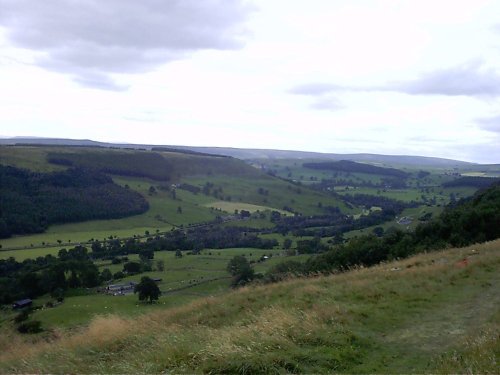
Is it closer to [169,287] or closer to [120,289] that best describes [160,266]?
[120,289]

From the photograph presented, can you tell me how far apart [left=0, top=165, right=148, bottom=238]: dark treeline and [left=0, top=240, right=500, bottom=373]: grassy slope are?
441 ft

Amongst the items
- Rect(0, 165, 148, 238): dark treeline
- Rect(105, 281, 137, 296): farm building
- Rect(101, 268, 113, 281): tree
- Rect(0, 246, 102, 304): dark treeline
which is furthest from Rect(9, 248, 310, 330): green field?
Rect(0, 165, 148, 238): dark treeline

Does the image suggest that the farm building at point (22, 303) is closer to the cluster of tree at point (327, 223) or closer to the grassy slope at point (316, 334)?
the grassy slope at point (316, 334)

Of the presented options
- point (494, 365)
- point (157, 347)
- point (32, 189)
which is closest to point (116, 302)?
point (157, 347)

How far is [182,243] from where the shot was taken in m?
122

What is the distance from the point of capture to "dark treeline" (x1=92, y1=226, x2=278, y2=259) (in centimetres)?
11312

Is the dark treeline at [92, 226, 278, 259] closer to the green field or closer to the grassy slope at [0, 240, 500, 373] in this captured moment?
the green field

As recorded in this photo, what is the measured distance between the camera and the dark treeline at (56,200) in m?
140

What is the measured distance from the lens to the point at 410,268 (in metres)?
20.8

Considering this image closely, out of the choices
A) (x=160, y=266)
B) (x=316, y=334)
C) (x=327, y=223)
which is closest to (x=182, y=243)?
(x=160, y=266)

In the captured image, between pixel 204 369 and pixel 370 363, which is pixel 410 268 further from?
pixel 204 369

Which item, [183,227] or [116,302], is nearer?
[116,302]

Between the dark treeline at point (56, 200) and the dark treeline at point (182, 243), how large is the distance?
32.0m

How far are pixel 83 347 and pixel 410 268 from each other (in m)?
15.1
